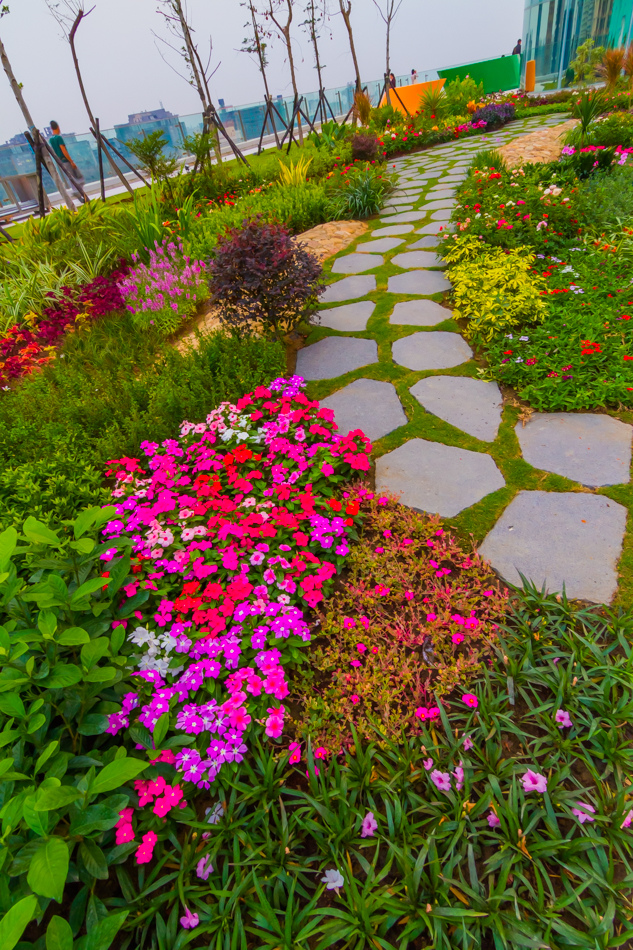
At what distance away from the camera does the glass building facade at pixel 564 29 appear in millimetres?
18797

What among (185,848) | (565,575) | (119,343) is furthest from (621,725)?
(119,343)

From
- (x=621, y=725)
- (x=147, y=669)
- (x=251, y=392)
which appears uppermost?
(x=251, y=392)

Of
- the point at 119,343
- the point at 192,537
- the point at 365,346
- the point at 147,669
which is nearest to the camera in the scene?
the point at 147,669

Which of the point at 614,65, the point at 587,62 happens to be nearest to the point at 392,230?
the point at 614,65

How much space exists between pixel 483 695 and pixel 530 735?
0.55ft

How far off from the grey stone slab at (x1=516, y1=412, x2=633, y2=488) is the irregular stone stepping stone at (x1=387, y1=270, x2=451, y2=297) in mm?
2010

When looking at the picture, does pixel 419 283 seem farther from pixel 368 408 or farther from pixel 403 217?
pixel 403 217

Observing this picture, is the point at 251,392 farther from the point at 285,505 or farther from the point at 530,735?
the point at 530,735

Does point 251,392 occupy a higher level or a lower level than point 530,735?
higher

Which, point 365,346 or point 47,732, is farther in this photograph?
point 365,346

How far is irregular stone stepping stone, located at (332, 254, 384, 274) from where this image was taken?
4.82 metres

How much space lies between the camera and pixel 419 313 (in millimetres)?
3855

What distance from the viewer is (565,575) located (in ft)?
6.05

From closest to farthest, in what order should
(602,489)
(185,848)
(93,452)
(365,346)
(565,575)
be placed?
1. (185,848)
2. (565,575)
3. (602,489)
4. (93,452)
5. (365,346)
